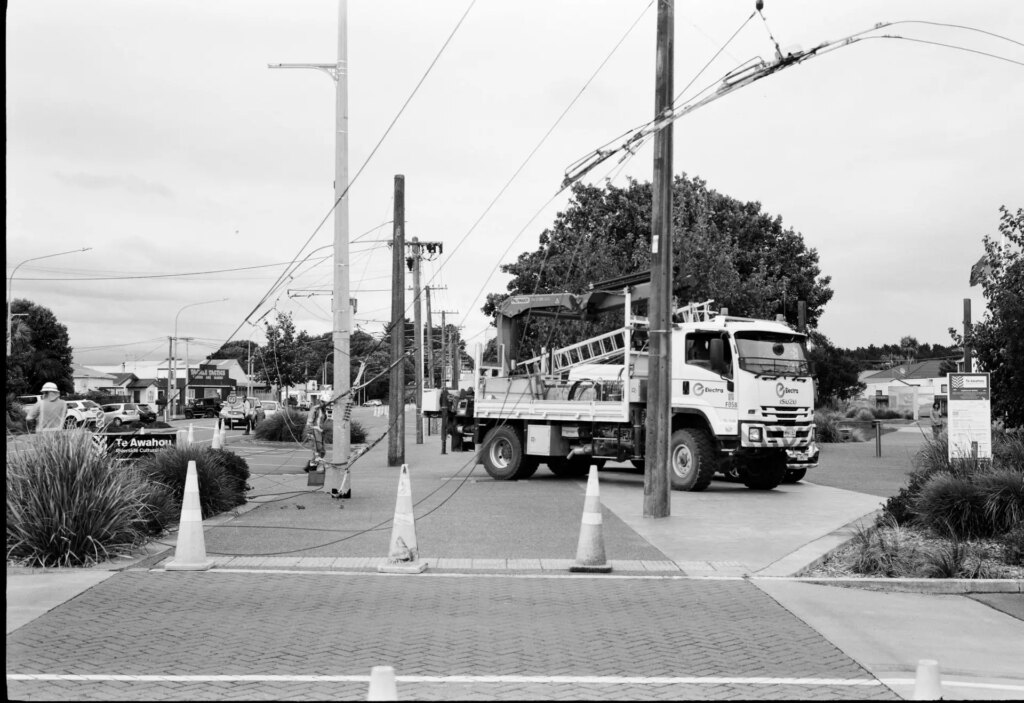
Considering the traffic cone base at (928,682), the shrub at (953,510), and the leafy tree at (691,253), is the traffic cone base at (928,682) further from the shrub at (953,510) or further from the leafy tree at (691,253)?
the leafy tree at (691,253)

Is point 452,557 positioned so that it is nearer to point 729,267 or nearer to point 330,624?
point 330,624

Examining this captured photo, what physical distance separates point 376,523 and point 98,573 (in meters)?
4.50

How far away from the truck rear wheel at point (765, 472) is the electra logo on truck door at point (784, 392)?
3.37 ft

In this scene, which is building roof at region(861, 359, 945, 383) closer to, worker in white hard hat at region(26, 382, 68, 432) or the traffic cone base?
worker in white hard hat at region(26, 382, 68, 432)

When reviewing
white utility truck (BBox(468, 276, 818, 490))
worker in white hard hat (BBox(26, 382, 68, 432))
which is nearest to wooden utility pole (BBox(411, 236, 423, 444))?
white utility truck (BBox(468, 276, 818, 490))

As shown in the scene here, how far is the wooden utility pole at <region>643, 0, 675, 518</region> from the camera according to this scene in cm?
1423

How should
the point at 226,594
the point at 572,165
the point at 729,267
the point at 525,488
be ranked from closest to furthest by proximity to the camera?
the point at 226,594 → the point at 572,165 → the point at 525,488 → the point at 729,267

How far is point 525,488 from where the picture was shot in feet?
63.7

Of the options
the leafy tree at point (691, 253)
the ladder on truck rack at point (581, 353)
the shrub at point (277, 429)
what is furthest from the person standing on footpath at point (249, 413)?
the ladder on truck rack at point (581, 353)

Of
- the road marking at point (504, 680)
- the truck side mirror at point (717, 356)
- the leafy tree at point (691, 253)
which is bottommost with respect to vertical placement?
the road marking at point (504, 680)

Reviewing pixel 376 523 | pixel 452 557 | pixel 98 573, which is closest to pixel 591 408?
pixel 376 523

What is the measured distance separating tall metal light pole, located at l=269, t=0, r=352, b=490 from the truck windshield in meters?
7.15

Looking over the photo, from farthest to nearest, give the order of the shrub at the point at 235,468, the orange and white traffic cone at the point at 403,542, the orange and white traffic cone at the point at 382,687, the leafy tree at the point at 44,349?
the leafy tree at the point at 44,349 → the shrub at the point at 235,468 → the orange and white traffic cone at the point at 403,542 → the orange and white traffic cone at the point at 382,687

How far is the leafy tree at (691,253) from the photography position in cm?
3195
